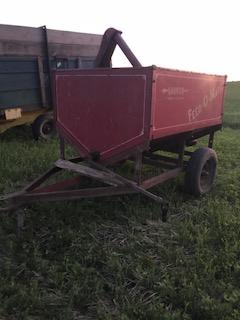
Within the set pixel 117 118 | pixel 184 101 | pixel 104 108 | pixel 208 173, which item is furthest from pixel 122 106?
pixel 208 173

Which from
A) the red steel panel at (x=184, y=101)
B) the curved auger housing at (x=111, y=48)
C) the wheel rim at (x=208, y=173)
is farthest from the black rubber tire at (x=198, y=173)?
the curved auger housing at (x=111, y=48)

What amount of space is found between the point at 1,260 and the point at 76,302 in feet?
3.22

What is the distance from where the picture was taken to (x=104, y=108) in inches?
185

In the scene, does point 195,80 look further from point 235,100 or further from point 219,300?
point 235,100

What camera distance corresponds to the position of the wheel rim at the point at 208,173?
6035 mm

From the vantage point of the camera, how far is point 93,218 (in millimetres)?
4754

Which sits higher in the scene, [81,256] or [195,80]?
[195,80]

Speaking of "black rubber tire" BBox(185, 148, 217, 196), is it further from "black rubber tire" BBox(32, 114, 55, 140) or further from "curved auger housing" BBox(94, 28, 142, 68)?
"black rubber tire" BBox(32, 114, 55, 140)

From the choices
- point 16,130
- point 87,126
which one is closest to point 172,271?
point 87,126

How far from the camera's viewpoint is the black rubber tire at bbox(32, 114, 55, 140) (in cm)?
902

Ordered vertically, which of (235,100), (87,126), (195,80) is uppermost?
(195,80)

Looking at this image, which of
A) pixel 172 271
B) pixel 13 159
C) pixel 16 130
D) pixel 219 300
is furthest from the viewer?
pixel 16 130

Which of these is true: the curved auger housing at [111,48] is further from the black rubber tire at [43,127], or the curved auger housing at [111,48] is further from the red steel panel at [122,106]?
the black rubber tire at [43,127]

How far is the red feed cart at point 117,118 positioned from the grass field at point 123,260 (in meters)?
0.31
